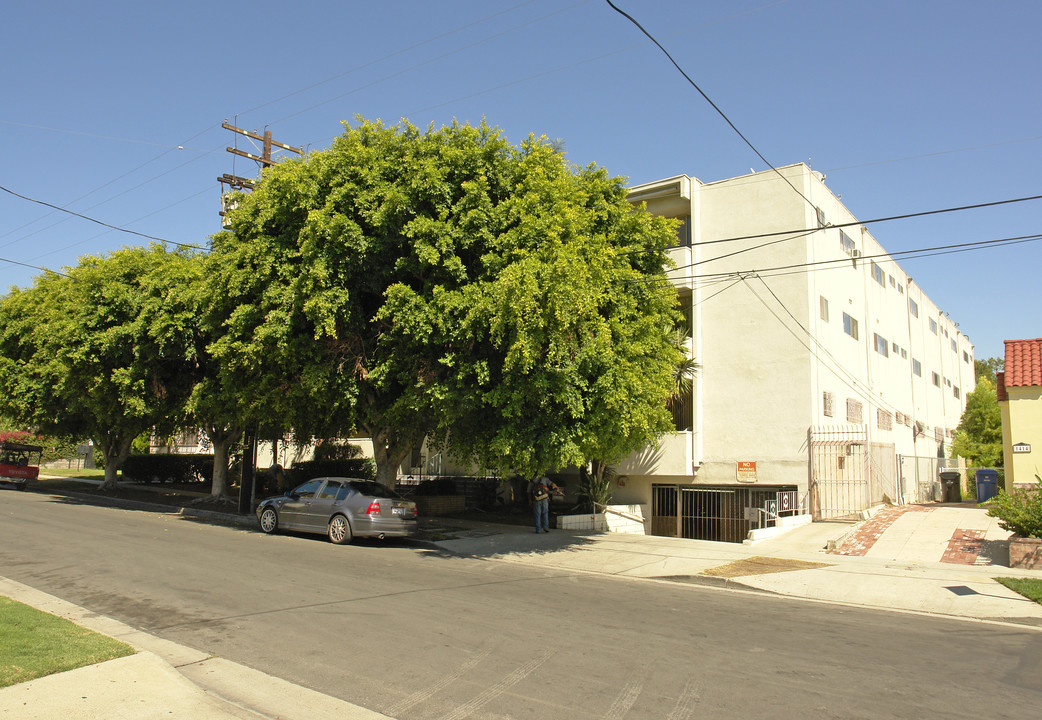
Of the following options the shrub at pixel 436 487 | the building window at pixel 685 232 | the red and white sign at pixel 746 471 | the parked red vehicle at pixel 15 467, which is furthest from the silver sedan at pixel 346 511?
the parked red vehicle at pixel 15 467

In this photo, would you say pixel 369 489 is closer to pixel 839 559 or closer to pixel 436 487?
pixel 436 487

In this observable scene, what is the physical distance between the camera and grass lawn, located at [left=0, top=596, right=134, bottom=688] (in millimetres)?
5684

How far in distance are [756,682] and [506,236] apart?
9.48 meters

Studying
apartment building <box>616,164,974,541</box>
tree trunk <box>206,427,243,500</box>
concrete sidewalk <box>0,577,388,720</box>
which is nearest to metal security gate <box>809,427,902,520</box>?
apartment building <box>616,164,974,541</box>

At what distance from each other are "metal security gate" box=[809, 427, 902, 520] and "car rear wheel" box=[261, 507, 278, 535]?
14316mm

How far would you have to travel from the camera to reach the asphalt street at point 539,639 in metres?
5.65

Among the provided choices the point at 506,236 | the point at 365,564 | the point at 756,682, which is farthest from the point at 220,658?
the point at 506,236

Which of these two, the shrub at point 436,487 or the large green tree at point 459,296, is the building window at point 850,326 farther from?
the shrub at point 436,487

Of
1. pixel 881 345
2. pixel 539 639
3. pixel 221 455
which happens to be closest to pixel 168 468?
pixel 221 455

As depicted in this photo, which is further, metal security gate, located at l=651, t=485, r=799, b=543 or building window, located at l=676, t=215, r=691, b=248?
building window, located at l=676, t=215, r=691, b=248

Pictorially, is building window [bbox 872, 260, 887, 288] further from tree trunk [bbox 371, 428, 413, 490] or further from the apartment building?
tree trunk [bbox 371, 428, 413, 490]

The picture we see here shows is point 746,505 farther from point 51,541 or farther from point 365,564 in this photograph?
point 51,541

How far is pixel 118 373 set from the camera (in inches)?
818

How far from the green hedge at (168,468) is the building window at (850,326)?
103ft
